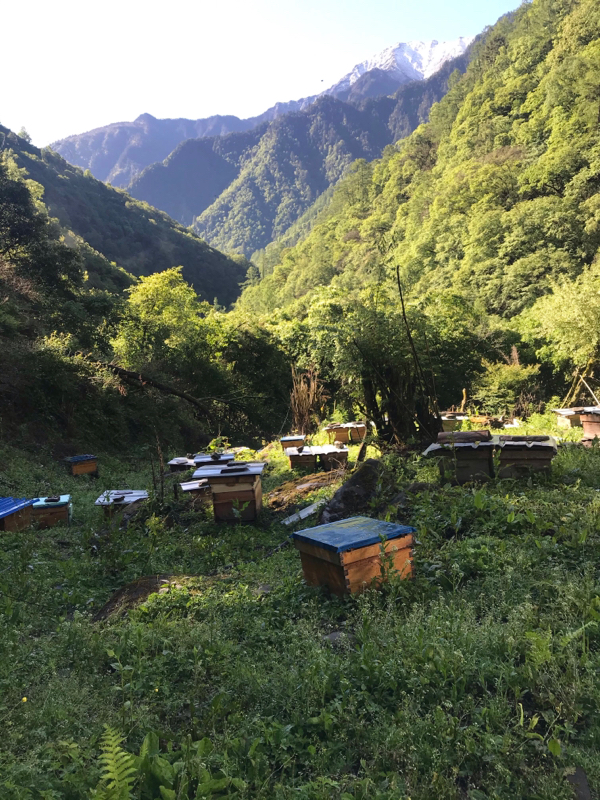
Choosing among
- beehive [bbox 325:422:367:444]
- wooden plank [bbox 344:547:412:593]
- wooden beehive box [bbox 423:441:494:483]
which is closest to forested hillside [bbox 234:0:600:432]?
beehive [bbox 325:422:367:444]

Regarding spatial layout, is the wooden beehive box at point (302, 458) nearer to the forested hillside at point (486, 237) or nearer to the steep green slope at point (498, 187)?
the forested hillside at point (486, 237)

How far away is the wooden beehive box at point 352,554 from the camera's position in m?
3.79

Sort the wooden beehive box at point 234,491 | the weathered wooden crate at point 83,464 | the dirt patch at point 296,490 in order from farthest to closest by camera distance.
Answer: the weathered wooden crate at point 83,464 → the dirt patch at point 296,490 → the wooden beehive box at point 234,491

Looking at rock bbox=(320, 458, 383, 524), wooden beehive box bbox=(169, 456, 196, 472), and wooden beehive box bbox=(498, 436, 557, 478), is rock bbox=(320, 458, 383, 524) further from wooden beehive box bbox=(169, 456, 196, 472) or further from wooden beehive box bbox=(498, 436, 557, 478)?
wooden beehive box bbox=(169, 456, 196, 472)

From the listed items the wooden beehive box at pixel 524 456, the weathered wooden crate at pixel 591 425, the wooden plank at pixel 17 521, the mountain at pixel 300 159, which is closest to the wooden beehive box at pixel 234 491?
the wooden plank at pixel 17 521

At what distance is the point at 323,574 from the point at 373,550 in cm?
49

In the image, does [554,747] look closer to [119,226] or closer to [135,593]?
[135,593]

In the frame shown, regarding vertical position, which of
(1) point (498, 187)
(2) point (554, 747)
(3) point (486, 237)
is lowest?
(2) point (554, 747)

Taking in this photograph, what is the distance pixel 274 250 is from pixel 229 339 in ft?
249

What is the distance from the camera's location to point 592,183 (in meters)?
34.4

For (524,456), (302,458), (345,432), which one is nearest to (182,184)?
(345,432)

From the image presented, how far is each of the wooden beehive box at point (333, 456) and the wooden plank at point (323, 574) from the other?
4.74m

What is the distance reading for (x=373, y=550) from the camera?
154 inches

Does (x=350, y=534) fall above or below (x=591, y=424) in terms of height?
above
